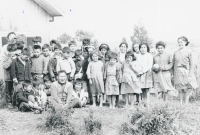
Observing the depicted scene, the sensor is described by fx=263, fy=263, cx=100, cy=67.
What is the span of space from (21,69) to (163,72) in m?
3.65

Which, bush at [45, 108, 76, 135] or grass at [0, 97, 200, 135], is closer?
bush at [45, 108, 76, 135]

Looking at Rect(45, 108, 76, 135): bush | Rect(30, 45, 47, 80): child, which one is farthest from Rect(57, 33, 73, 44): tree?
Rect(45, 108, 76, 135): bush

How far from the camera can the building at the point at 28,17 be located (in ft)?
29.3

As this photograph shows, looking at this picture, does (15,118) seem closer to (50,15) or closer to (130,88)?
(130,88)

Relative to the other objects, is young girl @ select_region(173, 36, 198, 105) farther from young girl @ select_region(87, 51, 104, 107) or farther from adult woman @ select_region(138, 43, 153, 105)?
young girl @ select_region(87, 51, 104, 107)

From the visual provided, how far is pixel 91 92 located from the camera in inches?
277

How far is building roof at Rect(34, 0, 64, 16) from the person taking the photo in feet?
30.8

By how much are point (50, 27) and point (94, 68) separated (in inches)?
165

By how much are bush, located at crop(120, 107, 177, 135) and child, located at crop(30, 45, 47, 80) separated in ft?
10.7

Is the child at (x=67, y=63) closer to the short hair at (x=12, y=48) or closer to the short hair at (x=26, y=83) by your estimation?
the short hair at (x=26, y=83)

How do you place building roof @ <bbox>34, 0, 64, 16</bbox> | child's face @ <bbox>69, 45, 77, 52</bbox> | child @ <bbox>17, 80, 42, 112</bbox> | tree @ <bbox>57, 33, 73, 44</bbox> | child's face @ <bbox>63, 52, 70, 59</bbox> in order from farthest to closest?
tree @ <bbox>57, 33, 73, 44</bbox> → building roof @ <bbox>34, 0, 64, 16</bbox> → child's face @ <bbox>69, 45, 77, 52</bbox> → child's face @ <bbox>63, 52, 70, 59</bbox> → child @ <bbox>17, 80, 42, 112</bbox>

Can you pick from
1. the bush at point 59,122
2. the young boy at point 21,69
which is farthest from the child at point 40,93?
the bush at point 59,122

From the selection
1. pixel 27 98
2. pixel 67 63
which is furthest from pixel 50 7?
pixel 27 98

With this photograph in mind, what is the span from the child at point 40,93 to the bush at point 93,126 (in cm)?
190
